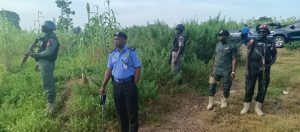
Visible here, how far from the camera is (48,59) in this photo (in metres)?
7.51

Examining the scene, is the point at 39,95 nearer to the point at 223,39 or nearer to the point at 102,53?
the point at 102,53

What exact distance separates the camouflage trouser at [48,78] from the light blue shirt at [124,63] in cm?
188

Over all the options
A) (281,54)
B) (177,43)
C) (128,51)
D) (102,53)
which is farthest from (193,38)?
(128,51)

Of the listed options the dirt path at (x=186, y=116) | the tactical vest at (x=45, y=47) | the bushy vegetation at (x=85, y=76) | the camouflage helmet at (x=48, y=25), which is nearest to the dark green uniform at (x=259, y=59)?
the dirt path at (x=186, y=116)

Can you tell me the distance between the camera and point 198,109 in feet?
27.9

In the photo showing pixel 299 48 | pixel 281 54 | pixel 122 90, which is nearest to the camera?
pixel 122 90

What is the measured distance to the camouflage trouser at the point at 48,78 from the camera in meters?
7.56

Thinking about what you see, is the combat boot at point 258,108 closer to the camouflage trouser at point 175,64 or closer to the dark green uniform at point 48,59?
the camouflage trouser at point 175,64

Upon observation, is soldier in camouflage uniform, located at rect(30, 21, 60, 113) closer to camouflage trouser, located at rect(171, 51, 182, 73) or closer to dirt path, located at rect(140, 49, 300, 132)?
dirt path, located at rect(140, 49, 300, 132)

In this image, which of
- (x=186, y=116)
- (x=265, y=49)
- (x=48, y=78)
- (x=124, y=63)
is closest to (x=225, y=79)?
(x=265, y=49)

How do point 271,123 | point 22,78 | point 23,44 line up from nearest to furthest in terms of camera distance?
point 271,123 → point 22,78 → point 23,44

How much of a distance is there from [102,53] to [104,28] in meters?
0.82

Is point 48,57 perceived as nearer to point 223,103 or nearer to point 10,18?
point 223,103

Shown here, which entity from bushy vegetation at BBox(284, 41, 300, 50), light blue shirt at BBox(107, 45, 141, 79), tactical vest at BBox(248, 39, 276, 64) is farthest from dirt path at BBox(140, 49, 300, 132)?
bushy vegetation at BBox(284, 41, 300, 50)
